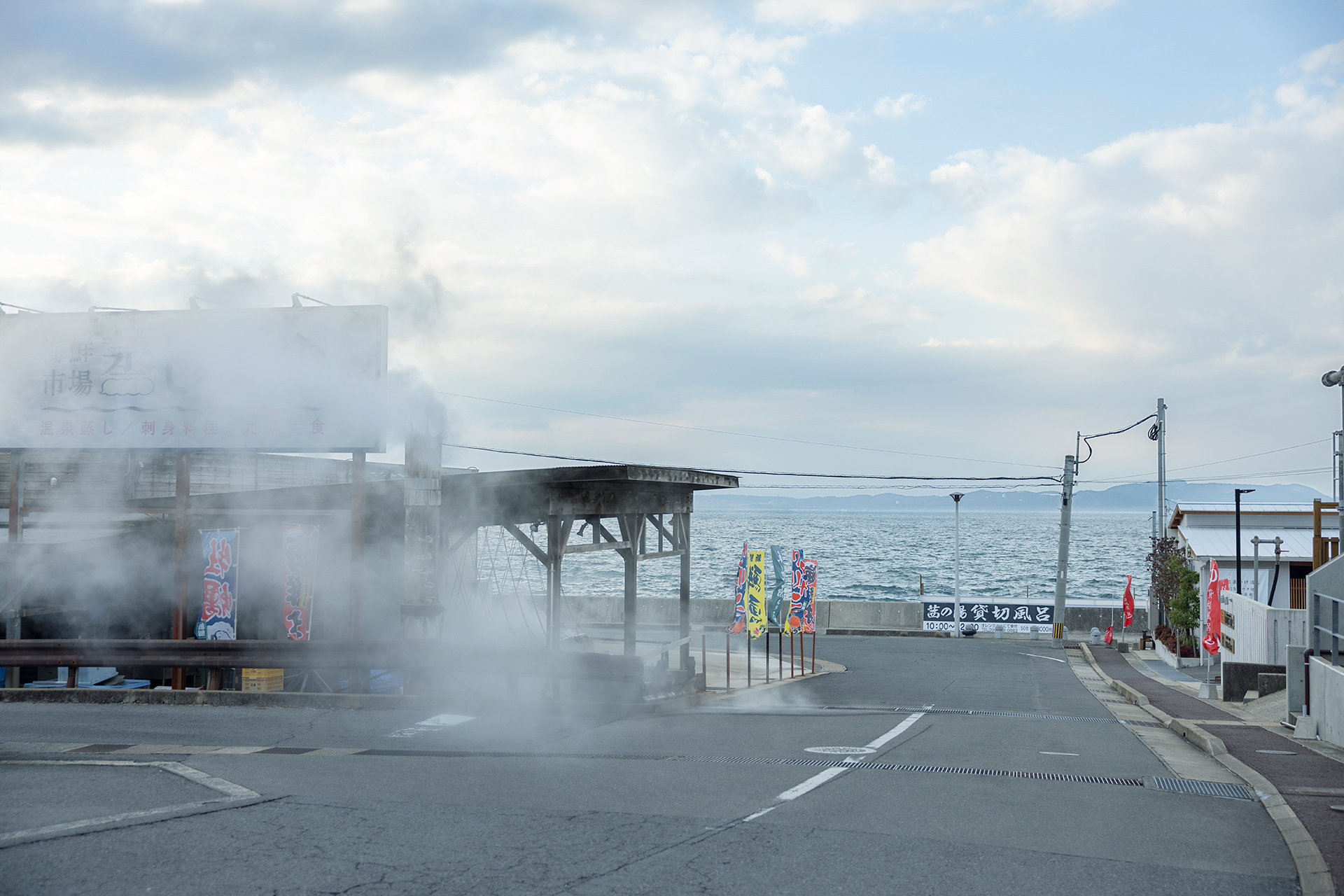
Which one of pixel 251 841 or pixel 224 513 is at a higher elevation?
pixel 224 513

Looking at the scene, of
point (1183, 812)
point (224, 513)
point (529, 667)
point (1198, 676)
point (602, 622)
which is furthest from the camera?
point (602, 622)

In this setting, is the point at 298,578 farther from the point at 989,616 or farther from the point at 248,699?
the point at 989,616

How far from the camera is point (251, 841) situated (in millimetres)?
6566

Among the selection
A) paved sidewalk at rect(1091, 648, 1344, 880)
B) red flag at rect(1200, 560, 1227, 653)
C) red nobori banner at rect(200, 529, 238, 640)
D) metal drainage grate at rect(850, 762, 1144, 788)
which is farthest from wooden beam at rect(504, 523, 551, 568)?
red flag at rect(1200, 560, 1227, 653)

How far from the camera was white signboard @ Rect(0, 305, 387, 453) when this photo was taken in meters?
15.8

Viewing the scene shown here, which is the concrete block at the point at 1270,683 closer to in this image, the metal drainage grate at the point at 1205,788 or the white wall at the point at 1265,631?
the white wall at the point at 1265,631

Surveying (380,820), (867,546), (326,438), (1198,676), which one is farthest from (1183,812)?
(867,546)

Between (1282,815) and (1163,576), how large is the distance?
2924 centimetres

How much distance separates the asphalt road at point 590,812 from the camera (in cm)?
597

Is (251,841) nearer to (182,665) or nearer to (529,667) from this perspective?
(529,667)

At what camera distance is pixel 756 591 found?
23.8 m

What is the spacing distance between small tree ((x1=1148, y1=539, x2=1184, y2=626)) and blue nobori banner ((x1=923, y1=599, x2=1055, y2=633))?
12.5ft

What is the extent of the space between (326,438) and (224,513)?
12.8ft

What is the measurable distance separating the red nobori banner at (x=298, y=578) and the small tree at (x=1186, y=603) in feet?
84.0
